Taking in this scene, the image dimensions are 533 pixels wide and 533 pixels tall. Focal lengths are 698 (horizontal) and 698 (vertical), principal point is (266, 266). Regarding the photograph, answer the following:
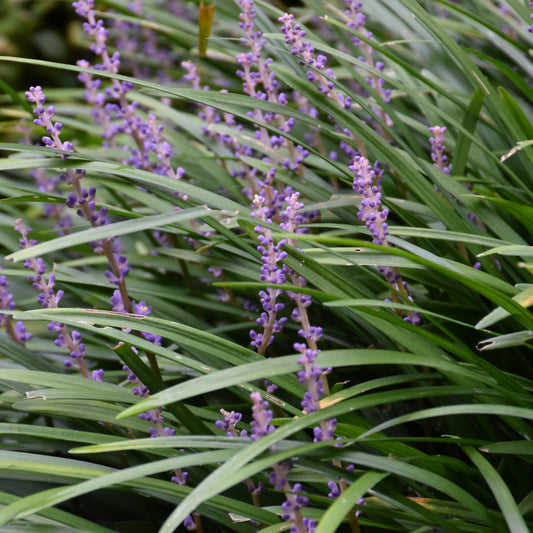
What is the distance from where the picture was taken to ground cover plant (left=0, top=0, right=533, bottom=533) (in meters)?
1.45

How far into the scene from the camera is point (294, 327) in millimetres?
2275

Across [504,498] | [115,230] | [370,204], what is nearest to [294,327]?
[370,204]

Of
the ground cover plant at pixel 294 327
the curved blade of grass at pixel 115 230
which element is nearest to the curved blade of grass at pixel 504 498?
the ground cover plant at pixel 294 327

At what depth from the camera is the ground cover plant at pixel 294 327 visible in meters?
1.45

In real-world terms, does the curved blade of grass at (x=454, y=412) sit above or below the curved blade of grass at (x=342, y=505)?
above

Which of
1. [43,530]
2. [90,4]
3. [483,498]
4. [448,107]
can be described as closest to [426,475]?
[483,498]

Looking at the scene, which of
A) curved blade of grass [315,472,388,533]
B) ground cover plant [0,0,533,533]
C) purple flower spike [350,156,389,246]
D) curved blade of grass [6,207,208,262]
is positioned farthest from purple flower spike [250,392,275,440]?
purple flower spike [350,156,389,246]

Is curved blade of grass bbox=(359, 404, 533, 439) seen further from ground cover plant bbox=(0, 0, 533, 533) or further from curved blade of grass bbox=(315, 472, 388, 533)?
curved blade of grass bbox=(315, 472, 388, 533)

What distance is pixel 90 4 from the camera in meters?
2.41

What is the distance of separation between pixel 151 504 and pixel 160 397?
2.55 ft

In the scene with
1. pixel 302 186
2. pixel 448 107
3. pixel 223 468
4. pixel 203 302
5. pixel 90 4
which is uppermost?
pixel 90 4

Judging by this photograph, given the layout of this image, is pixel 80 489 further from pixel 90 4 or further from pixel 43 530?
pixel 90 4

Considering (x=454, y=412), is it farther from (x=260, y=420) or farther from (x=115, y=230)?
(x=115, y=230)

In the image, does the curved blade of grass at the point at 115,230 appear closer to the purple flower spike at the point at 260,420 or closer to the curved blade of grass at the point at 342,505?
the purple flower spike at the point at 260,420
